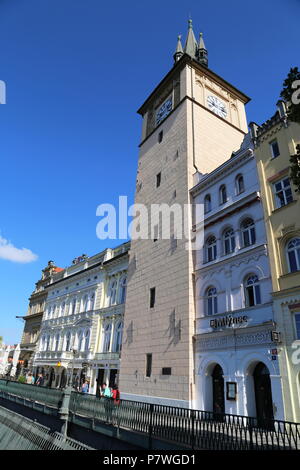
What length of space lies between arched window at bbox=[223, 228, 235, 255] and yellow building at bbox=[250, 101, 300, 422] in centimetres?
279

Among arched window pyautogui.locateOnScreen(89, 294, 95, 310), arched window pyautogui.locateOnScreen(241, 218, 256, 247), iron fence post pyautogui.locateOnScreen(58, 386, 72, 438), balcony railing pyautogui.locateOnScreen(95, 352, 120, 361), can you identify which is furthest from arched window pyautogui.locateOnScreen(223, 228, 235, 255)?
arched window pyautogui.locateOnScreen(89, 294, 95, 310)

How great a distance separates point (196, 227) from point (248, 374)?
33.4 ft

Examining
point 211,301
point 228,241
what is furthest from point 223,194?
point 211,301

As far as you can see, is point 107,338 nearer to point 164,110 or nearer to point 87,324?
point 87,324

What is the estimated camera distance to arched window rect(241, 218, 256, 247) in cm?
1796

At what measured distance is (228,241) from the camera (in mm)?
19594

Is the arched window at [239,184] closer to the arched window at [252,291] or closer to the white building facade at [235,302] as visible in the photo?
the white building facade at [235,302]

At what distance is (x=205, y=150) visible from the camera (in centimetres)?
2733

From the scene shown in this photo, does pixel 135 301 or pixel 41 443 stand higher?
pixel 135 301

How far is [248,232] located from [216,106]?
18.9 meters

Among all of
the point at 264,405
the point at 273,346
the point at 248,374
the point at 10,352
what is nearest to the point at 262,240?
the point at 273,346

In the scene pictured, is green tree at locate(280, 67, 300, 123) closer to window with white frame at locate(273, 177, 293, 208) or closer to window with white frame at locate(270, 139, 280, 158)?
window with white frame at locate(273, 177, 293, 208)

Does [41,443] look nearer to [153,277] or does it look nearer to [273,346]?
[273,346]

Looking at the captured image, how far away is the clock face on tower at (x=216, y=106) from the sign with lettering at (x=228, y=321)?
21840 mm
